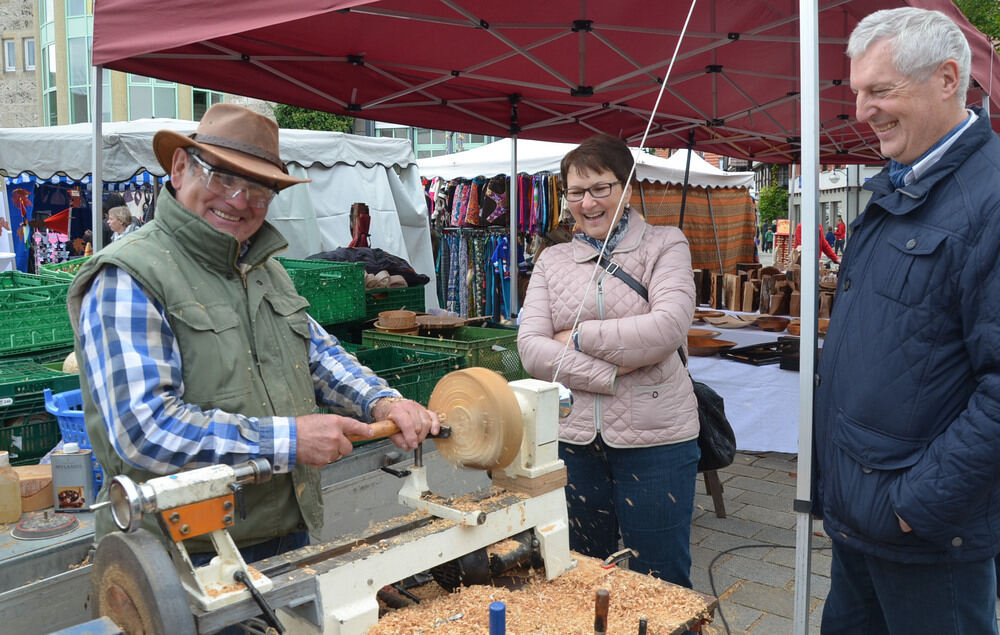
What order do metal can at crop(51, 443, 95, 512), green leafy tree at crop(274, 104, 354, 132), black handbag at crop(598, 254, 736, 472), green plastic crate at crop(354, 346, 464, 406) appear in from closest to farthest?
metal can at crop(51, 443, 95, 512) → green plastic crate at crop(354, 346, 464, 406) → black handbag at crop(598, 254, 736, 472) → green leafy tree at crop(274, 104, 354, 132)

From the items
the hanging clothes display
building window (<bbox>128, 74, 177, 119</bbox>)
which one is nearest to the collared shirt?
the hanging clothes display

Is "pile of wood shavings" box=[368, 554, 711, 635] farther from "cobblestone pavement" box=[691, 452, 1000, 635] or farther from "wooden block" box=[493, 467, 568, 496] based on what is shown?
"cobblestone pavement" box=[691, 452, 1000, 635]

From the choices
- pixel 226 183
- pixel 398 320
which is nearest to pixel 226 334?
pixel 226 183

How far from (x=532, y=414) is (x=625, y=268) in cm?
87

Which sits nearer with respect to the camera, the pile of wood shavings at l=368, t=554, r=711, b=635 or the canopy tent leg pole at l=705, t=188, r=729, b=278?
the pile of wood shavings at l=368, t=554, r=711, b=635

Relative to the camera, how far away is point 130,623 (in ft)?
3.76

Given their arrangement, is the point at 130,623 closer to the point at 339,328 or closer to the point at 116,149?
the point at 339,328

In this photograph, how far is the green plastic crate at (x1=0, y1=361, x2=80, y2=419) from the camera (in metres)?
2.69

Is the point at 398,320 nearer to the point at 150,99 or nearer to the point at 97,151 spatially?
the point at 97,151

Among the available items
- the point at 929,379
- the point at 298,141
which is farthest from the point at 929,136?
the point at 298,141

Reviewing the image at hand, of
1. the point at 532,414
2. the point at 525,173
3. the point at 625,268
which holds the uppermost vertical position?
the point at 525,173

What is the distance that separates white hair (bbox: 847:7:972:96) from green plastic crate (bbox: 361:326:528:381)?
8.49 feet

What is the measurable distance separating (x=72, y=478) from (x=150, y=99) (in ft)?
109

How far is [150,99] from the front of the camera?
31453mm
